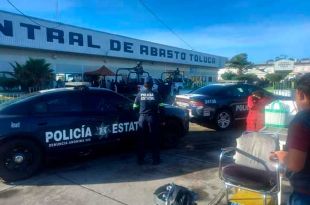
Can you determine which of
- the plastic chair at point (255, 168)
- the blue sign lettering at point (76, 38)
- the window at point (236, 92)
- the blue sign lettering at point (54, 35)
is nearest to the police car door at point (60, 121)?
the plastic chair at point (255, 168)

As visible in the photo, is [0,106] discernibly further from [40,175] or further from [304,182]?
[304,182]

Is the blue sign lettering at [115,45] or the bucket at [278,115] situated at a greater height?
the blue sign lettering at [115,45]

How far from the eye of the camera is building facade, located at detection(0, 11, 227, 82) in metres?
20.6

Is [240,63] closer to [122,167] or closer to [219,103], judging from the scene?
[219,103]

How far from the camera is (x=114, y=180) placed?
15.6ft

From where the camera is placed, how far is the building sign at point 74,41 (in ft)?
66.8

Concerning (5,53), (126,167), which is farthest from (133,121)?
(5,53)

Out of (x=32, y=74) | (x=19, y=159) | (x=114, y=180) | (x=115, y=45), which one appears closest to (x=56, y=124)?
(x=19, y=159)

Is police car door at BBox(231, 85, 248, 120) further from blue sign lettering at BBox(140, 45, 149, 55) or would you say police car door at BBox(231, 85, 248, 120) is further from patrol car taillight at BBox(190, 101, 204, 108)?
blue sign lettering at BBox(140, 45, 149, 55)

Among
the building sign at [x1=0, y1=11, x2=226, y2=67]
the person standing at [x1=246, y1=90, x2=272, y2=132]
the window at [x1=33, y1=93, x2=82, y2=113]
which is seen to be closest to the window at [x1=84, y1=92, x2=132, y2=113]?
the window at [x1=33, y1=93, x2=82, y2=113]

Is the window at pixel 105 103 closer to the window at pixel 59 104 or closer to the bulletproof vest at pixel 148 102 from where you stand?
the window at pixel 59 104

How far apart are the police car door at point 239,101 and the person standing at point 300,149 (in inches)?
→ 278

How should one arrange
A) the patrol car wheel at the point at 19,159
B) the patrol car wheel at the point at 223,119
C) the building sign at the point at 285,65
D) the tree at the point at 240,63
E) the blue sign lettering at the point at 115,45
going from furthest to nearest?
the tree at the point at 240,63, the blue sign lettering at the point at 115,45, the building sign at the point at 285,65, the patrol car wheel at the point at 223,119, the patrol car wheel at the point at 19,159

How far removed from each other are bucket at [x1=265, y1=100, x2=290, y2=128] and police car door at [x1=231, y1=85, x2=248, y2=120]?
4.61m
